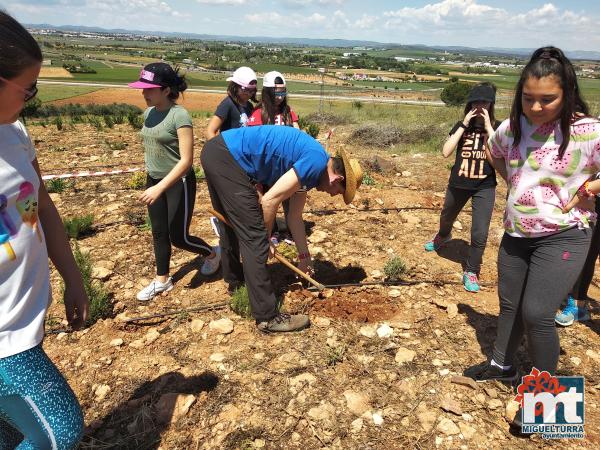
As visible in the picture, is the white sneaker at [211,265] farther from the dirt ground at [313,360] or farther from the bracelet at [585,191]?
the bracelet at [585,191]

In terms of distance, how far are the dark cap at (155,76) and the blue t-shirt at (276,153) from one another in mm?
575

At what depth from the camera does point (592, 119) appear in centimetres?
187

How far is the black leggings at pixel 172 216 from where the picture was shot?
3152 millimetres

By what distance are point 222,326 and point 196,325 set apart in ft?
0.66

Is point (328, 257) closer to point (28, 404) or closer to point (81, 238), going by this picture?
point (81, 238)

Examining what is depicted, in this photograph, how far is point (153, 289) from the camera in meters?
3.47

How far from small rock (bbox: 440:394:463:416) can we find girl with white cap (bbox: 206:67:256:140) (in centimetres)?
281

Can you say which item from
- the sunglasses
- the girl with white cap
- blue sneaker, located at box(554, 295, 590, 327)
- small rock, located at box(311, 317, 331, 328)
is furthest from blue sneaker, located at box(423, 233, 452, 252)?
the sunglasses

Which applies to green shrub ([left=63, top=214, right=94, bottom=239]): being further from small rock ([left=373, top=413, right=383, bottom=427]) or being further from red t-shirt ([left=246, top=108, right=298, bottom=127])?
small rock ([left=373, top=413, right=383, bottom=427])

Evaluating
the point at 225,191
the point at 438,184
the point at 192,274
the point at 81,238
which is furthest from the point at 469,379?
the point at 438,184

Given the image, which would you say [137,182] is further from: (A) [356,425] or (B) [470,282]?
(A) [356,425]

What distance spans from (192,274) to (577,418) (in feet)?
9.95

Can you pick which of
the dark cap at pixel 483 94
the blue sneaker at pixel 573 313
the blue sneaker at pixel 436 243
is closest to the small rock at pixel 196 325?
the blue sneaker at pixel 436 243

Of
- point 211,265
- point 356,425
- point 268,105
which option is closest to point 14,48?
point 356,425
